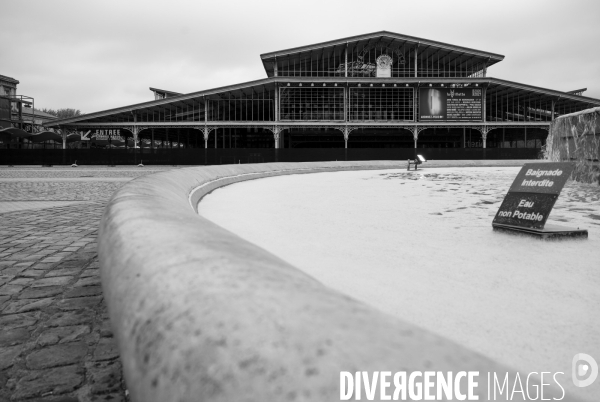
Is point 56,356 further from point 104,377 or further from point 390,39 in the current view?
point 390,39

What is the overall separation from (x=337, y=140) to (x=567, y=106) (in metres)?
20.9

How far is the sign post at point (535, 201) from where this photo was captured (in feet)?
13.4

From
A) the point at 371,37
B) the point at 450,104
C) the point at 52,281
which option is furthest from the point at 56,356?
the point at 371,37

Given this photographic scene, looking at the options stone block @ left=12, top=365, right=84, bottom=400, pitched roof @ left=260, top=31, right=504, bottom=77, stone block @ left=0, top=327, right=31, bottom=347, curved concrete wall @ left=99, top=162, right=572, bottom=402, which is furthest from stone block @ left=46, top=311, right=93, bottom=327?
pitched roof @ left=260, top=31, right=504, bottom=77

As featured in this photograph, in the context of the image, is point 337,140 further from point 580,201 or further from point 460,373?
point 460,373

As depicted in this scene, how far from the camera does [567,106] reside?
40875 mm

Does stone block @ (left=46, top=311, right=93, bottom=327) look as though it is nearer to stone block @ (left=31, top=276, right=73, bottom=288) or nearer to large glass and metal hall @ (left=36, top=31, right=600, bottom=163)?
stone block @ (left=31, top=276, right=73, bottom=288)

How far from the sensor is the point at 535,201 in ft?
14.3

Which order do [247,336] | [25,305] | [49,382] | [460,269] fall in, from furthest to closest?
[460,269] < [25,305] < [49,382] < [247,336]

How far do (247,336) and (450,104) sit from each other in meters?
39.4

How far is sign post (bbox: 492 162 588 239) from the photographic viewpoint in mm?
4094

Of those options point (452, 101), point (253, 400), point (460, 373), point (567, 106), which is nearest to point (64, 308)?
point (253, 400)

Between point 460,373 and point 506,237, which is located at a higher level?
point 460,373

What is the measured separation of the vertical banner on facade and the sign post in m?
33.8
